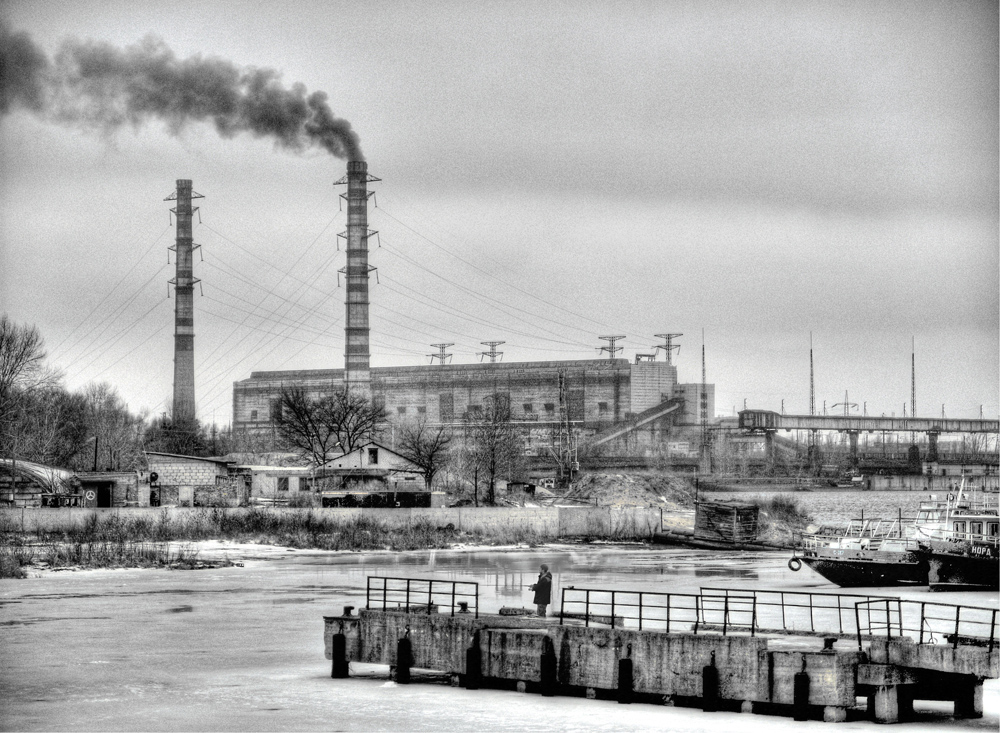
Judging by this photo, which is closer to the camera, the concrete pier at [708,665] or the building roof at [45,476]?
the concrete pier at [708,665]

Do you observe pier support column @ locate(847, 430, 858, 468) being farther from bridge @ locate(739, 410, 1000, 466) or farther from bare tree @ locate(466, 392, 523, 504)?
bare tree @ locate(466, 392, 523, 504)

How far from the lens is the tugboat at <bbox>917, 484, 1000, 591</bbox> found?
44.1 m

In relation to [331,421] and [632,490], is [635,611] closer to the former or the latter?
[632,490]

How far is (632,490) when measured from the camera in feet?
316

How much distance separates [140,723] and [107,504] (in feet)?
165

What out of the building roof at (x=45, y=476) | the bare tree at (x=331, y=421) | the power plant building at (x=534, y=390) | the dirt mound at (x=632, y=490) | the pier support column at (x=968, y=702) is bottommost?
the pier support column at (x=968, y=702)

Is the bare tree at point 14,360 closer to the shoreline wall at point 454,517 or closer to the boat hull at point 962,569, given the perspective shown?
the shoreline wall at point 454,517

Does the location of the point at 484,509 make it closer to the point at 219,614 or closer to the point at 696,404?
the point at 219,614

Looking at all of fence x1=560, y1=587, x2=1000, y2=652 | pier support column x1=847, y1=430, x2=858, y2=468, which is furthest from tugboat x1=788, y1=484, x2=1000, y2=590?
pier support column x1=847, y1=430, x2=858, y2=468

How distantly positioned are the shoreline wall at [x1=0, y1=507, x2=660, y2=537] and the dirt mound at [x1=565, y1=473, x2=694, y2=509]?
59.2 ft

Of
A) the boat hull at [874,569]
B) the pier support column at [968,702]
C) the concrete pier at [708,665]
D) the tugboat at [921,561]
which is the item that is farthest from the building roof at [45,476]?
the pier support column at [968,702]

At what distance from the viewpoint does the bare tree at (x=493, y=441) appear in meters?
91.6

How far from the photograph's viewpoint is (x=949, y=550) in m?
44.8

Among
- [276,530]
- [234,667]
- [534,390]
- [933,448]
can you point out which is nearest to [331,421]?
[276,530]
